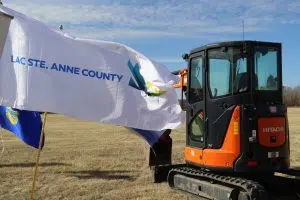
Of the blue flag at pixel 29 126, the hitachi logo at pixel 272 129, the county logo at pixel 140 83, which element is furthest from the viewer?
the blue flag at pixel 29 126

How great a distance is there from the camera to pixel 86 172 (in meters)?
12.6

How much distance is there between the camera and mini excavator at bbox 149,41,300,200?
8.30 meters

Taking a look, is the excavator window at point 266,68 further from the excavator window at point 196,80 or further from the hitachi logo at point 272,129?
the excavator window at point 196,80

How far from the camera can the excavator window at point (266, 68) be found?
846 centimetres

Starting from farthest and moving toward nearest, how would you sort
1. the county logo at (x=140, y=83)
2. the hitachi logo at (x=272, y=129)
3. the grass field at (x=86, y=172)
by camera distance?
the grass field at (x=86, y=172) < the county logo at (x=140, y=83) < the hitachi logo at (x=272, y=129)

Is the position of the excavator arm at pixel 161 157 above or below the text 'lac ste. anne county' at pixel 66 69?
below

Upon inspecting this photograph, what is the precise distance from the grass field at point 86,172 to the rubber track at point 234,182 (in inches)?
19.1

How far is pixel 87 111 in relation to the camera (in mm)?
8297

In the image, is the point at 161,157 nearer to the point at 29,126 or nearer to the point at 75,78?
the point at 29,126

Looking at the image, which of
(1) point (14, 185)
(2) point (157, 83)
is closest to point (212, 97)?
(2) point (157, 83)

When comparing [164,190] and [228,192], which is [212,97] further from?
[164,190]

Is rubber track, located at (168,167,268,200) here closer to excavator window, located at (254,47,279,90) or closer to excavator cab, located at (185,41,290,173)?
excavator cab, located at (185,41,290,173)

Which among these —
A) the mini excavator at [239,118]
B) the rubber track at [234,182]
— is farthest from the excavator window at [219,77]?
the rubber track at [234,182]

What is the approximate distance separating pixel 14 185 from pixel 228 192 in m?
4.89
